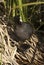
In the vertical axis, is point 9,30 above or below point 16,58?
above

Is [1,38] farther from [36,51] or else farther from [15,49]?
[36,51]

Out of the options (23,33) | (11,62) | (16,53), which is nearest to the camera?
(11,62)

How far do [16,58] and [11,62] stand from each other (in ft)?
0.36

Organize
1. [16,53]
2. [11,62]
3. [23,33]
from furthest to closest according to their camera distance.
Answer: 1. [23,33]
2. [16,53]
3. [11,62]

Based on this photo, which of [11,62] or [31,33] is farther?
[31,33]

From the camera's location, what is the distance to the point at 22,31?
1.72m

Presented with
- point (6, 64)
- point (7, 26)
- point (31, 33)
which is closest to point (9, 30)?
point (7, 26)

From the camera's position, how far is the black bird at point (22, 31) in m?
1.71

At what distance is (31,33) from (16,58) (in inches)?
8.5

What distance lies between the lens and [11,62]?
1.50 meters

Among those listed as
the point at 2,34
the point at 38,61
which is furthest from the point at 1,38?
the point at 38,61

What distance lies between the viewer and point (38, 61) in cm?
163

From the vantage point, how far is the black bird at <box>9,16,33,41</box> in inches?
67.2

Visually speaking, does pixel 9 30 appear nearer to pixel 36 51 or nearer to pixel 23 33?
pixel 23 33
